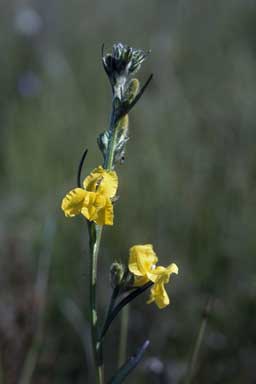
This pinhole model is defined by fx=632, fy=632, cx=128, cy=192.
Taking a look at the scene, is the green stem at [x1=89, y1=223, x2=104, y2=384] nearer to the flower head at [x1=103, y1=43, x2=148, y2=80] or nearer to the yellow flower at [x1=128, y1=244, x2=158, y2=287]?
the yellow flower at [x1=128, y1=244, x2=158, y2=287]

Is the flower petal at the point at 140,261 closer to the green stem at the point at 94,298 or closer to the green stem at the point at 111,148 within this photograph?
the green stem at the point at 94,298

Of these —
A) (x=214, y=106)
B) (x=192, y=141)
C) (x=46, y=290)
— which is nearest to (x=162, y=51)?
(x=214, y=106)

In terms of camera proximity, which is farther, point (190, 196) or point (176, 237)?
point (190, 196)

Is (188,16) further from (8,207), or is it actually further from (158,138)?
(8,207)


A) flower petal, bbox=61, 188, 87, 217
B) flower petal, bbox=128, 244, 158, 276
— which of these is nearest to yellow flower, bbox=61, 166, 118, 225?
flower petal, bbox=61, 188, 87, 217

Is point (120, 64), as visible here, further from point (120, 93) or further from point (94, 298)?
point (94, 298)

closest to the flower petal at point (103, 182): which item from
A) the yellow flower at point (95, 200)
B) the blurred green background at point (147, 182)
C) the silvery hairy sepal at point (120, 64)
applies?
the yellow flower at point (95, 200)
